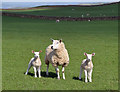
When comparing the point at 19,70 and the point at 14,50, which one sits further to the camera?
the point at 14,50

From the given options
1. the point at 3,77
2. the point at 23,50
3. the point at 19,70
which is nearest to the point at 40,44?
the point at 23,50

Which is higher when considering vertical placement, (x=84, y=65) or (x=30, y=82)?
(x=84, y=65)

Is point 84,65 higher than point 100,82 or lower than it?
higher

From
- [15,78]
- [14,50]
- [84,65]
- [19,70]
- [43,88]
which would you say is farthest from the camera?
[14,50]

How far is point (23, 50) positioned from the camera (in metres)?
20.0

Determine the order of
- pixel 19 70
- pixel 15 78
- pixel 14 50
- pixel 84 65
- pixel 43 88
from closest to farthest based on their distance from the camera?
pixel 43 88
pixel 84 65
pixel 15 78
pixel 19 70
pixel 14 50

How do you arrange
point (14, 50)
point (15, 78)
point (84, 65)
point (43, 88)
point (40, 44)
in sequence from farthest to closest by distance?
point (40, 44)
point (14, 50)
point (15, 78)
point (84, 65)
point (43, 88)

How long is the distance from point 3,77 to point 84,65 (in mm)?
4049

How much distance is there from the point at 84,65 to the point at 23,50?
9.98 meters

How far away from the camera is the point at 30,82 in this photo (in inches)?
430

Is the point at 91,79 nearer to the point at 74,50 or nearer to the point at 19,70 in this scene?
the point at 19,70

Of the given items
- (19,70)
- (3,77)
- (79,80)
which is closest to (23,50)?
(19,70)

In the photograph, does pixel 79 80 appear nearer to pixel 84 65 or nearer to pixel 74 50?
pixel 84 65

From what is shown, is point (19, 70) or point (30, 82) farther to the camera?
point (19, 70)
